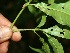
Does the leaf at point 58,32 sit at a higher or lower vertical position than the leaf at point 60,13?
lower

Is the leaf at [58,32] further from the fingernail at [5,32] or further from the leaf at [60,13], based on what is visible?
the fingernail at [5,32]

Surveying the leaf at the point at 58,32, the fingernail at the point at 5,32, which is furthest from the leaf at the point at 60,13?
the fingernail at the point at 5,32

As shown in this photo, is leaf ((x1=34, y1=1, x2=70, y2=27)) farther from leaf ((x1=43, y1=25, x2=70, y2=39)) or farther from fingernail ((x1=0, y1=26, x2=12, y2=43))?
fingernail ((x1=0, y1=26, x2=12, y2=43))

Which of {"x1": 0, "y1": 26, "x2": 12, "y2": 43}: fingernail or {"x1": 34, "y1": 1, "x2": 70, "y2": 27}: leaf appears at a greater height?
{"x1": 34, "y1": 1, "x2": 70, "y2": 27}: leaf

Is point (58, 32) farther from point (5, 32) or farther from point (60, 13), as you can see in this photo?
point (5, 32)

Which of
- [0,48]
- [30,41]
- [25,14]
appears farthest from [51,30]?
[30,41]

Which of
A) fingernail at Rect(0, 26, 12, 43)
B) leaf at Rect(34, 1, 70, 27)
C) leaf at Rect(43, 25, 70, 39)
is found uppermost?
leaf at Rect(34, 1, 70, 27)

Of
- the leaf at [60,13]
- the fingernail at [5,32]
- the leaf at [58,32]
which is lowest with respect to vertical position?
the fingernail at [5,32]

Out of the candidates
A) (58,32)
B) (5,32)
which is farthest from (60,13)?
(5,32)

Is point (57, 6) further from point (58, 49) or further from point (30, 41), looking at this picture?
point (30, 41)

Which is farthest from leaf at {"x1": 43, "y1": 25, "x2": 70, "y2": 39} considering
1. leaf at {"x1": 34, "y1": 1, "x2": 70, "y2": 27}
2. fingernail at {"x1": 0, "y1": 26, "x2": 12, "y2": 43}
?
fingernail at {"x1": 0, "y1": 26, "x2": 12, "y2": 43}

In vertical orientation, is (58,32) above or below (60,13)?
below
